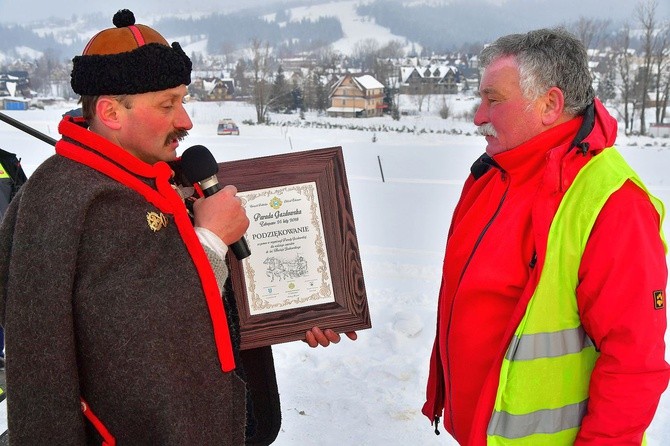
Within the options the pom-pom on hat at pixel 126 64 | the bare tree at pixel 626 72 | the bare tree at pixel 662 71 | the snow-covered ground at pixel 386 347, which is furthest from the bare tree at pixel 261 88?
the pom-pom on hat at pixel 126 64

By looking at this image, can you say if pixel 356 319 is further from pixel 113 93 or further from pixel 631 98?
pixel 631 98

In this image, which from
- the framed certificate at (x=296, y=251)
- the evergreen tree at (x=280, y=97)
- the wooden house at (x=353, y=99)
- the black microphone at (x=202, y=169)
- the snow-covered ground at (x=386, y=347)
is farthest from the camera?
the wooden house at (x=353, y=99)

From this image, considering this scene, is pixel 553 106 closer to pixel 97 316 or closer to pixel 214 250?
pixel 214 250

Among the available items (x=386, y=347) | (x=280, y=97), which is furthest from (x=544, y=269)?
(x=280, y=97)

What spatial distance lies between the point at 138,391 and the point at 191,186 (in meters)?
0.67

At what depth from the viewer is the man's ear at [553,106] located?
1.75 meters

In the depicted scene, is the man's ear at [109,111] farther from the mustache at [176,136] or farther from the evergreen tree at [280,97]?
the evergreen tree at [280,97]

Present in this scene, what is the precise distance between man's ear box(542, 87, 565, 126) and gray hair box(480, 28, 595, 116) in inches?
0.5

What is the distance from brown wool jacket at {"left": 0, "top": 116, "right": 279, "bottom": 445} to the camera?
1.36m

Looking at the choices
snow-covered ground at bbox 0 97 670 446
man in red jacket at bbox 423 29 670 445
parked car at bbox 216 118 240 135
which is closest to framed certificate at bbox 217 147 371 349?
man in red jacket at bbox 423 29 670 445

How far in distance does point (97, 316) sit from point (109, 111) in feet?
1.67

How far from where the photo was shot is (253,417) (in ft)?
6.91

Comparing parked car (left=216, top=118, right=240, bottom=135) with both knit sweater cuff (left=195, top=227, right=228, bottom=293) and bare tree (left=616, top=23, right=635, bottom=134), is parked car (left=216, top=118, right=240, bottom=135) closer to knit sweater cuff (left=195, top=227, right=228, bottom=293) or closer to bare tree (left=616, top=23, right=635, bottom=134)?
bare tree (left=616, top=23, right=635, bottom=134)

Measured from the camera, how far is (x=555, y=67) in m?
1.75
